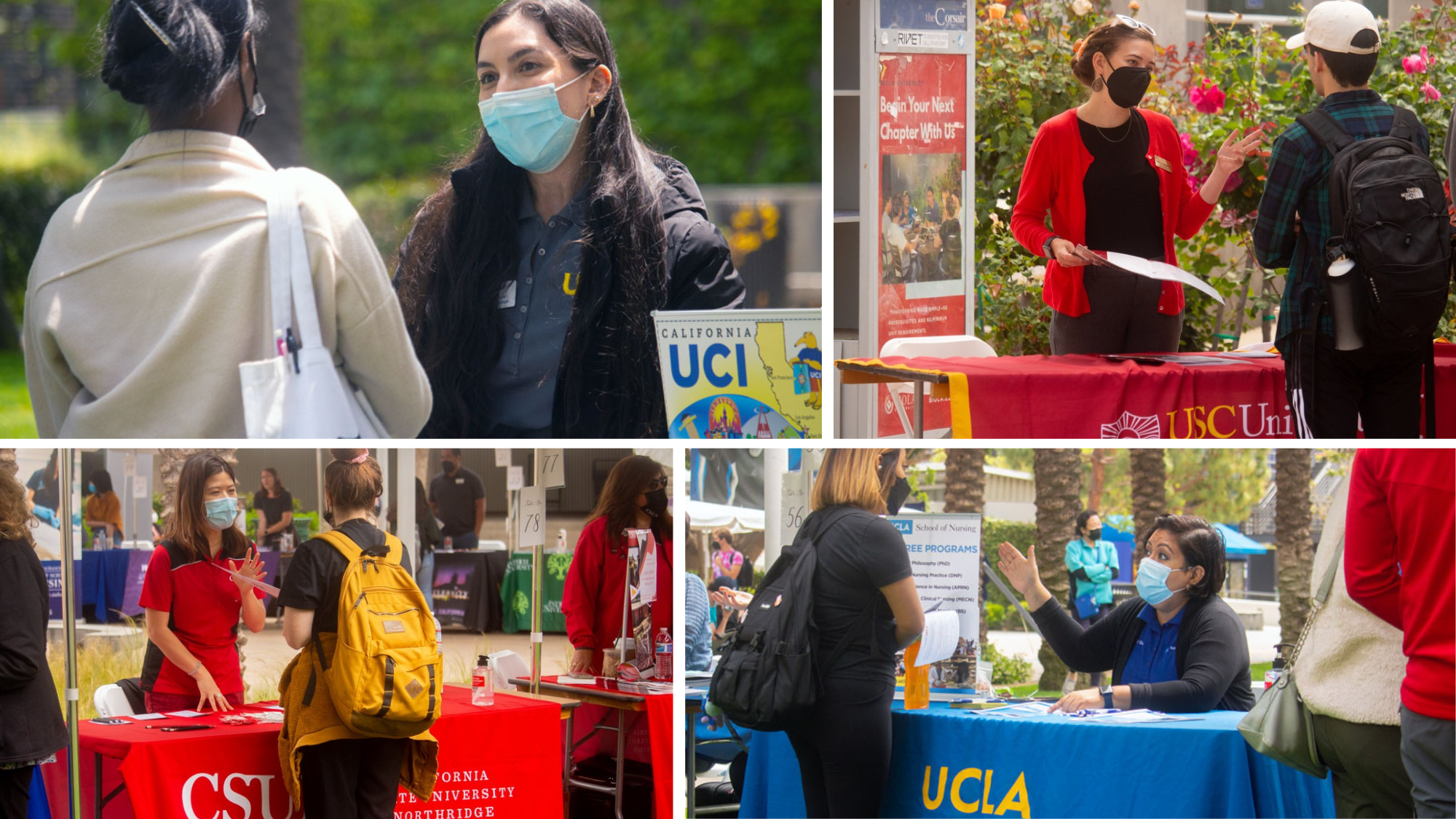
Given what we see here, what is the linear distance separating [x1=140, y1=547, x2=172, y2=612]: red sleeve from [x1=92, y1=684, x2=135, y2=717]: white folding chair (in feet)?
0.64

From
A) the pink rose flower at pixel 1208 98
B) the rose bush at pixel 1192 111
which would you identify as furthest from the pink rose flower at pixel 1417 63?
the pink rose flower at pixel 1208 98

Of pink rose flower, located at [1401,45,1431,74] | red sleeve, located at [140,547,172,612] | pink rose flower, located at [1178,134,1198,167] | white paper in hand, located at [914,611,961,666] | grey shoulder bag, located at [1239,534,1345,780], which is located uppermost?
pink rose flower, located at [1401,45,1431,74]

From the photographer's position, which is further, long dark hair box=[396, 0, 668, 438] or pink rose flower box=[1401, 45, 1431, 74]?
pink rose flower box=[1401, 45, 1431, 74]

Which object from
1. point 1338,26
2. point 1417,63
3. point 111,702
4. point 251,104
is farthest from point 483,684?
point 1417,63

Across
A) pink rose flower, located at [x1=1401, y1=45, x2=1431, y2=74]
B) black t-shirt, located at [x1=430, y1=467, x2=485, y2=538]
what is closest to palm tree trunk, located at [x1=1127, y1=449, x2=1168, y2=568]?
black t-shirt, located at [x1=430, y1=467, x2=485, y2=538]

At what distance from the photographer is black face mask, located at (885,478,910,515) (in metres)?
3.00

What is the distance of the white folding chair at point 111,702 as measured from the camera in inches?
120

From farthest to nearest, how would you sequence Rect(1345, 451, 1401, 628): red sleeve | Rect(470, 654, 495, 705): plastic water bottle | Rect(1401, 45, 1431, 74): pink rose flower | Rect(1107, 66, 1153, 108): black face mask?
Rect(1401, 45, 1431, 74): pink rose flower
Rect(1107, 66, 1153, 108): black face mask
Rect(470, 654, 495, 705): plastic water bottle
Rect(1345, 451, 1401, 628): red sleeve

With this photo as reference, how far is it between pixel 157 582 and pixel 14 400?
0.57 metres

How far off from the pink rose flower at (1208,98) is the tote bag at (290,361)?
4087 mm

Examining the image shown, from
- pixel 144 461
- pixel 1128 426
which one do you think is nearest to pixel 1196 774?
pixel 1128 426

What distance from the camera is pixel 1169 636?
3008mm

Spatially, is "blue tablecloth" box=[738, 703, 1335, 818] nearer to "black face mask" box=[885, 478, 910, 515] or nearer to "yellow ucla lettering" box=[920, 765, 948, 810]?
"yellow ucla lettering" box=[920, 765, 948, 810]

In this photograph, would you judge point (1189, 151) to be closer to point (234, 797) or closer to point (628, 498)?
point (628, 498)
